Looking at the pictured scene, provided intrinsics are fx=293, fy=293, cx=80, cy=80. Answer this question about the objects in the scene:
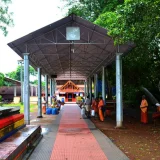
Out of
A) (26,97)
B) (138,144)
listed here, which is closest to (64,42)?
(26,97)

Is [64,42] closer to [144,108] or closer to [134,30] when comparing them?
[134,30]

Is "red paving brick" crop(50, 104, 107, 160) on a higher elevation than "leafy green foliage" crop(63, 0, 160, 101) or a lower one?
lower

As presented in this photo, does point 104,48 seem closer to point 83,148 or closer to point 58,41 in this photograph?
point 58,41

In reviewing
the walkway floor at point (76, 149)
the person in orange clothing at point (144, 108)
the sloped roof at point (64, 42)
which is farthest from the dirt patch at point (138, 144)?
the sloped roof at point (64, 42)

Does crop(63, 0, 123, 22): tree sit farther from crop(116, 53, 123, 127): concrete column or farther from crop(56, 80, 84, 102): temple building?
crop(56, 80, 84, 102): temple building

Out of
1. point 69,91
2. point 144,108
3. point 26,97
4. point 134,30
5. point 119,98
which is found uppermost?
point 134,30

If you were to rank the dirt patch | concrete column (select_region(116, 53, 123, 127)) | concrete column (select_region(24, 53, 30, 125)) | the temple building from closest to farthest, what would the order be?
the dirt patch → concrete column (select_region(24, 53, 30, 125)) → concrete column (select_region(116, 53, 123, 127)) → the temple building

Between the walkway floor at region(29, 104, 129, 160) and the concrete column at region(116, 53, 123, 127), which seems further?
the concrete column at region(116, 53, 123, 127)

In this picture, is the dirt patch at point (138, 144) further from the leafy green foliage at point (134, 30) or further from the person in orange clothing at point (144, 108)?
the leafy green foliage at point (134, 30)

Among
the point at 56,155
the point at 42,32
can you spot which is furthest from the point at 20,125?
the point at 42,32

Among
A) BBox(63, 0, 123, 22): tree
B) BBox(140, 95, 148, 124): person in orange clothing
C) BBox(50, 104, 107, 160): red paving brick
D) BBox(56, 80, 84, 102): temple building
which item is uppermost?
BBox(63, 0, 123, 22): tree

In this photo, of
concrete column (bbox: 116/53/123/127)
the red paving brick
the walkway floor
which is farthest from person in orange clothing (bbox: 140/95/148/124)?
the walkway floor

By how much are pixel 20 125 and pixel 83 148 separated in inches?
75.5

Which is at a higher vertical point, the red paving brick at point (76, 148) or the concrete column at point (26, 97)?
the concrete column at point (26, 97)
